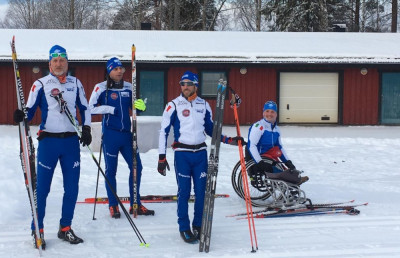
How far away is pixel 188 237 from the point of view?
17.1 feet

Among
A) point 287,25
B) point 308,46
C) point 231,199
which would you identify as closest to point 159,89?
point 308,46

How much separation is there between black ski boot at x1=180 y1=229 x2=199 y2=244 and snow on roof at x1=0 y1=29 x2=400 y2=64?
12.0 meters

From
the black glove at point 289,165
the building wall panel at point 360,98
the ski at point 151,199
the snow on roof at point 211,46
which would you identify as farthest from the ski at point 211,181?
the building wall panel at point 360,98

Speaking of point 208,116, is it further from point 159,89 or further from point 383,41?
point 383,41

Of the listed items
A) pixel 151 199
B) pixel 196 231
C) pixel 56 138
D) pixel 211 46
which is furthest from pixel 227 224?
pixel 211 46

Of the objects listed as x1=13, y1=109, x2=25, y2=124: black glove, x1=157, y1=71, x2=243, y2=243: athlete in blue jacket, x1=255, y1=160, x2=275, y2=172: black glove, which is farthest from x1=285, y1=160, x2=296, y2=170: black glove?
x1=13, y1=109, x2=25, y2=124: black glove

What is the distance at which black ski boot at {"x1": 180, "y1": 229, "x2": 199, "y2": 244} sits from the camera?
5.18 m

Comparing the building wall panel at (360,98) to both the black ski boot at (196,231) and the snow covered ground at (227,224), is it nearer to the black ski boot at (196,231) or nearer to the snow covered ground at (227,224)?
the snow covered ground at (227,224)

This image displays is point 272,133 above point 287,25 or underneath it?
underneath

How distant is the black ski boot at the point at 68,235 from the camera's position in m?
5.12

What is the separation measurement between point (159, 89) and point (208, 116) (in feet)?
41.5

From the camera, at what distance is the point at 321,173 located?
30.8 feet

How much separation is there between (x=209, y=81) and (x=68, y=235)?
43.4 feet

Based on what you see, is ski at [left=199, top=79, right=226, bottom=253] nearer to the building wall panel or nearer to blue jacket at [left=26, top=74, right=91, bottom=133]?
blue jacket at [left=26, top=74, right=91, bottom=133]
